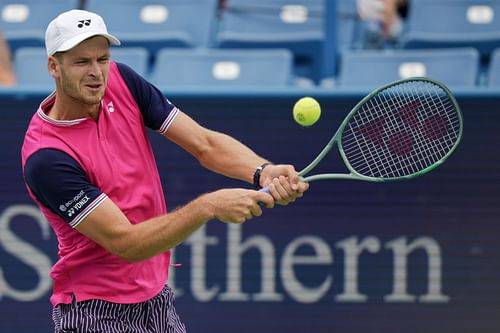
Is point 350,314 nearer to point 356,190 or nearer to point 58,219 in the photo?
point 356,190

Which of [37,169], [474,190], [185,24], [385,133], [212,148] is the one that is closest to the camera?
[37,169]

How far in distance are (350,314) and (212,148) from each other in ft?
6.17

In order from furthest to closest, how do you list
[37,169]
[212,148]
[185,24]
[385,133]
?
[185,24] → [385,133] → [212,148] → [37,169]

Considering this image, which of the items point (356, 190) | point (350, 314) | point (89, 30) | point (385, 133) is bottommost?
point (350, 314)

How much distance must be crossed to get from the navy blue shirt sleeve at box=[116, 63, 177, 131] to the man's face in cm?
26

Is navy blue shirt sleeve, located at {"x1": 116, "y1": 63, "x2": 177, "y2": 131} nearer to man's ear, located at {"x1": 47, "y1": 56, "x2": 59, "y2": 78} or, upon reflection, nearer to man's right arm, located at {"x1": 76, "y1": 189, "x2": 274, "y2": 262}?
man's ear, located at {"x1": 47, "y1": 56, "x2": 59, "y2": 78}

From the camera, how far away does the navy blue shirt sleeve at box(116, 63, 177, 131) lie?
379cm

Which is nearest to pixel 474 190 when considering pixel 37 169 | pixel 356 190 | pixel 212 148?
pixel 356 190

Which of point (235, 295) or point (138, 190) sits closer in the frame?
point (138, 190)

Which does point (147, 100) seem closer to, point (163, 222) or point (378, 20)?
point (163, 222)

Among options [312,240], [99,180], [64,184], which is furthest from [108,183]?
[312,240]

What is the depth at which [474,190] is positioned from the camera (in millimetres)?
5414

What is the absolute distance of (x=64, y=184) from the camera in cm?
345

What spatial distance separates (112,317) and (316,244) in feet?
6.53
